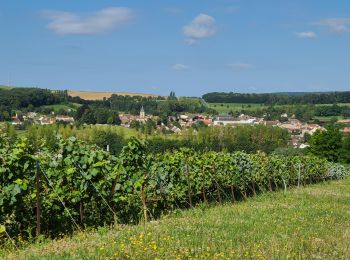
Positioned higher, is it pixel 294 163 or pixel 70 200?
pixel 70 200

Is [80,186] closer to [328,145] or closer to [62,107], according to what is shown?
[328,145]

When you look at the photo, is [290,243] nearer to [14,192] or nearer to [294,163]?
[14,192]

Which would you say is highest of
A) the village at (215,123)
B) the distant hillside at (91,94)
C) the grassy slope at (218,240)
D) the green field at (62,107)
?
the distant hillside at (91,94)

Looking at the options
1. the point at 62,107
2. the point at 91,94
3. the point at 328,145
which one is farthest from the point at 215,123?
the point at 328,145

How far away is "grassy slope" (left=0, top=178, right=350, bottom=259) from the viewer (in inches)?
259

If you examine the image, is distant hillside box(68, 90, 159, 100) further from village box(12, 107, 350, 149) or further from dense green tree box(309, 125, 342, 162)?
dense green tree box(309, 125, 342, 162)

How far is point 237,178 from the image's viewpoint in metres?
19.0

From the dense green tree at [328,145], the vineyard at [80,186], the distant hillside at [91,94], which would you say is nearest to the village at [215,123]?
the distant hillside at [91,94]

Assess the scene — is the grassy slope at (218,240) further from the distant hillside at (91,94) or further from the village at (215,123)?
the distant hillside at (91,94)

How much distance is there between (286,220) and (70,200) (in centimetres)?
501

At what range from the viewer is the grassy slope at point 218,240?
21.6ft

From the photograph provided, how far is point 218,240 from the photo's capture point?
25.3 ft

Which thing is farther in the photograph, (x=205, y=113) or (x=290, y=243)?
(x=205, y=113)

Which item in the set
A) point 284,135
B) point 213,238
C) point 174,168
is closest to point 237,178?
point 174,168
